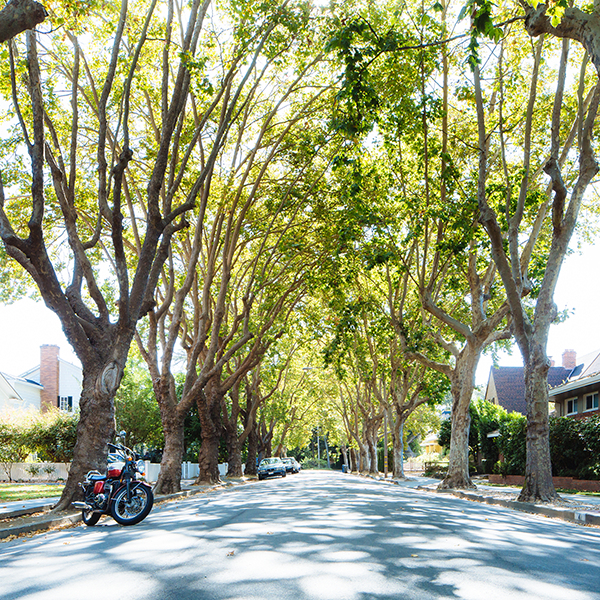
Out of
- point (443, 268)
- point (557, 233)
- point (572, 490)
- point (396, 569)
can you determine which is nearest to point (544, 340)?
point (557, 233)

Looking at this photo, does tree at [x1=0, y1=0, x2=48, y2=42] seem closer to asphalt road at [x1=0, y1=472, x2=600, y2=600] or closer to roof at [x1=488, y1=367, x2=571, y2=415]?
asphalt road at [x1=0, y1=472, x2=600, y2=600]

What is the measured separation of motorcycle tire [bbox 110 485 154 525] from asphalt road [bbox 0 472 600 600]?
0.17m

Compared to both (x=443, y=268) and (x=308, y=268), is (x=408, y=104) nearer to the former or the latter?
(x=443, y=268)

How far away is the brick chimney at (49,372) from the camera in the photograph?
45.5 metres

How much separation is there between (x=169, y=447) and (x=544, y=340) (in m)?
11.9

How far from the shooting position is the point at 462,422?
22281 millimetres

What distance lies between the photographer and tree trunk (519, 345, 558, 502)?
589 inches

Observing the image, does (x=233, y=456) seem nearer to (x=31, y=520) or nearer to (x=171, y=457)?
(x=171, y=457)

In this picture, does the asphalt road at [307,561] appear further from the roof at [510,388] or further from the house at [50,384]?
the roof at [510,388]

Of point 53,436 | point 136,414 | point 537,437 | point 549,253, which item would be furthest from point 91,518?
point 136,414

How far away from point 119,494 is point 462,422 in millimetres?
15029

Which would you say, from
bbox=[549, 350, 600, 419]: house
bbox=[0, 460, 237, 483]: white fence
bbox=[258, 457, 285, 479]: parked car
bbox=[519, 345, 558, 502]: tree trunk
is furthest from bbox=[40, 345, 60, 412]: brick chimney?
bbox=[519, 345, 558, 502]: tree trunk

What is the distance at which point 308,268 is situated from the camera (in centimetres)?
2583

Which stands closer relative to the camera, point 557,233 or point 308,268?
point 557,233
